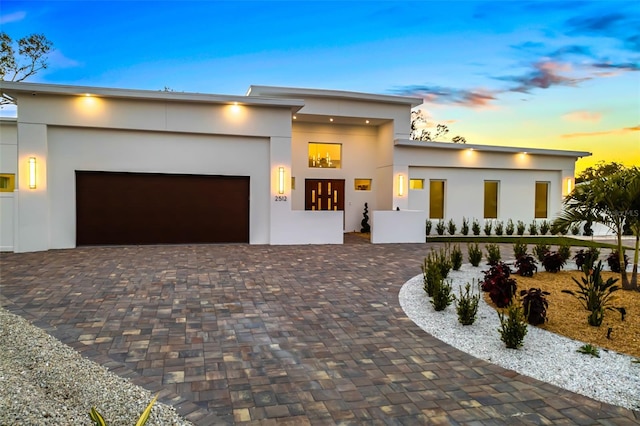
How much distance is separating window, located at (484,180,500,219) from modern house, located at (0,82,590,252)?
2.87m

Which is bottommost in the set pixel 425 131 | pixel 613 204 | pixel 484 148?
pixel 613 204

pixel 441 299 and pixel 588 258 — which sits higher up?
pixel 588 258

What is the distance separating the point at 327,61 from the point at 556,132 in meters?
11.9

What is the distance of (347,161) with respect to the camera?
16.7 meters

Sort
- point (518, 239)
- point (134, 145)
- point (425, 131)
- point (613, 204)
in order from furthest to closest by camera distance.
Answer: point (425, 131)
point (518, 239)
point (134, 145)
point (613, 204)

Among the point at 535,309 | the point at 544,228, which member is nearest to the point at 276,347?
the point at 535,309

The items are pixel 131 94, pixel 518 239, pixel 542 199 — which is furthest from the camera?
pixel 542 199

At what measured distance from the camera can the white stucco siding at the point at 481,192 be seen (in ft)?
54.6

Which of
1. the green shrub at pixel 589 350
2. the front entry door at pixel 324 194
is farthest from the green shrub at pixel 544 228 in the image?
the green shrub at pixel 589 350

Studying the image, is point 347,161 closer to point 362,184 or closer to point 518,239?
point 362,184

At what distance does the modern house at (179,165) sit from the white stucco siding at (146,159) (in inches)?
1.1

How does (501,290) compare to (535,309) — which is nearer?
(535,309)

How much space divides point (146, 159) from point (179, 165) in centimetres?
93

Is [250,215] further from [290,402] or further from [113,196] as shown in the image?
[290,402]
